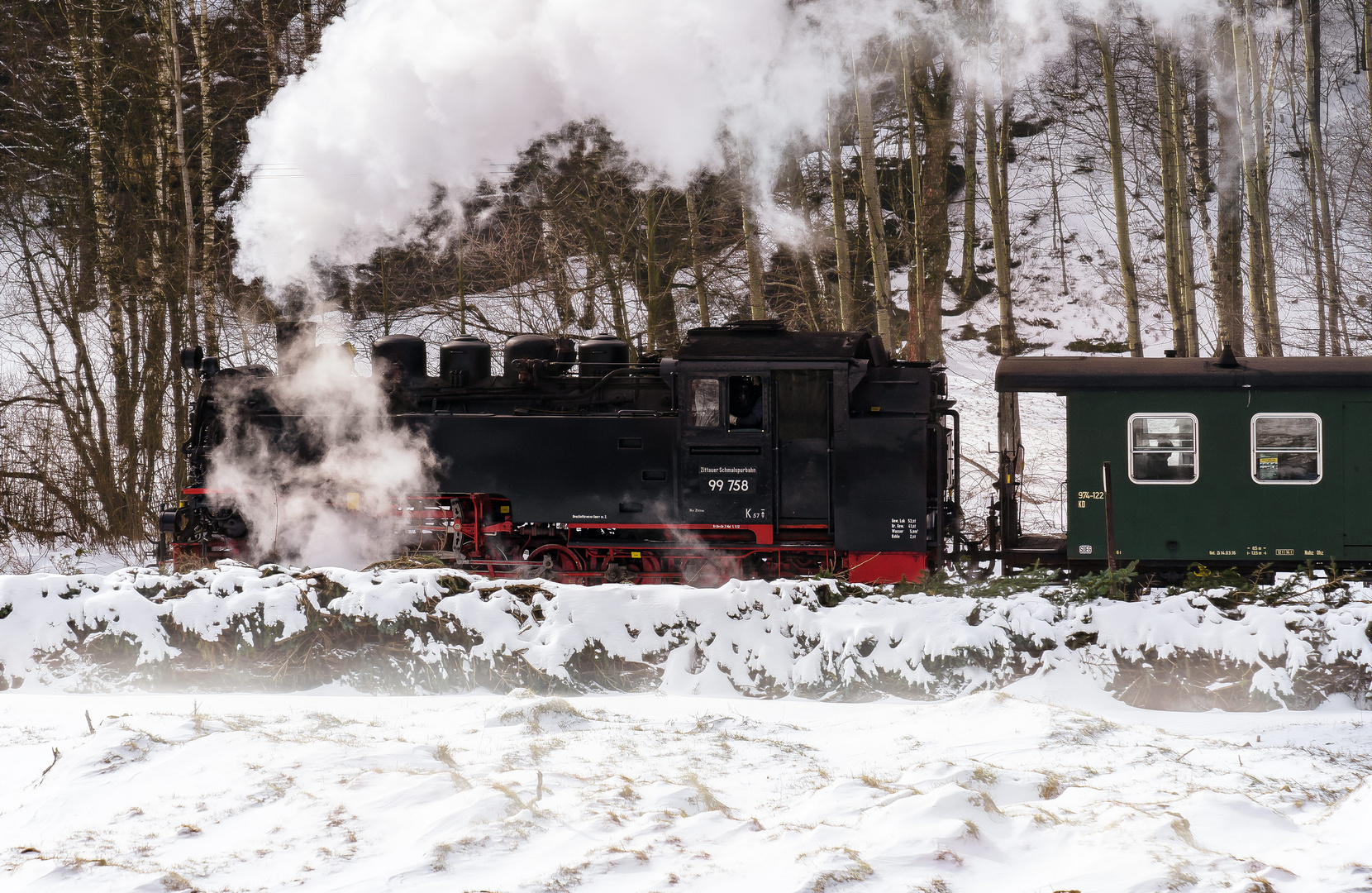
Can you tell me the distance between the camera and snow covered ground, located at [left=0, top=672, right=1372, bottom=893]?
399 cm

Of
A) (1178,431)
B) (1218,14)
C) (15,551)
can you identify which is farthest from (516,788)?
(1218,14)

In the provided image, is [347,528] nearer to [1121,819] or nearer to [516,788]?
[516,788]

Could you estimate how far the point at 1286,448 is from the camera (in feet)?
30.3

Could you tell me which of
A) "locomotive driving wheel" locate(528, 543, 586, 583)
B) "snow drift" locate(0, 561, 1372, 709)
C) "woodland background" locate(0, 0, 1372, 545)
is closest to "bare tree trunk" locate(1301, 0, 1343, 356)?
"woodland background" locate(0, 0, 1372, 545)

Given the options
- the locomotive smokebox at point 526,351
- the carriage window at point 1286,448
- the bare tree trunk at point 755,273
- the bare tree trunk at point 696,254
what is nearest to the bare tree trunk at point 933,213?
the bare tree trunk at point 755,273

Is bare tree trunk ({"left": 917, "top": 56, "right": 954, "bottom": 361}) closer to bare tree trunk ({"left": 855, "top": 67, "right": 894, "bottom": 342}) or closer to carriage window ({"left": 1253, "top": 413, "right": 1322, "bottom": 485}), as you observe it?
bare tree trunk ({"left": 855, "top": 67, "right": 894, "bottom": 342})

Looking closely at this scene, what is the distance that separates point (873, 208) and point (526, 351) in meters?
5.36

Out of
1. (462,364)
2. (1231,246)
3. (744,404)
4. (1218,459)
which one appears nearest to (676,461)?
(744,404)

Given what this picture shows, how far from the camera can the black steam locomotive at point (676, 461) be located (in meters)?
9.71

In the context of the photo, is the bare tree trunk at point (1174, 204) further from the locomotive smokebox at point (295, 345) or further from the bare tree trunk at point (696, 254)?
the locomotive smokebox at point (295, 345)

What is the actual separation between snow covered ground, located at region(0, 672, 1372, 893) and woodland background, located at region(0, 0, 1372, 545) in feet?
25.6

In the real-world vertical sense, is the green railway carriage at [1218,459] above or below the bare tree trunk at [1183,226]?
below

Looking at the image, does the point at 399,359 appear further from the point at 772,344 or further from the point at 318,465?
the point at 772,344

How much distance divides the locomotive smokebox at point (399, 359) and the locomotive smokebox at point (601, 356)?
168cm
